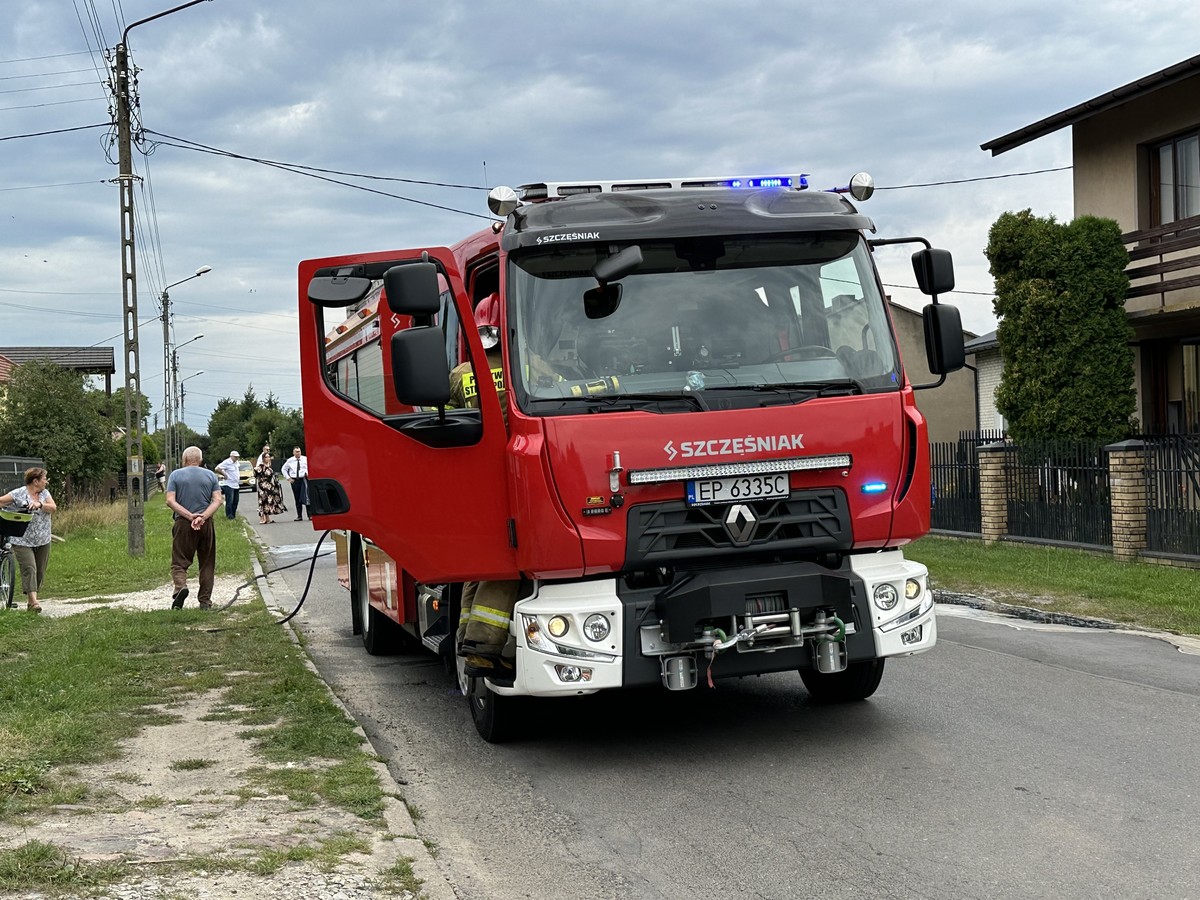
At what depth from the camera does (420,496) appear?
6773 mm

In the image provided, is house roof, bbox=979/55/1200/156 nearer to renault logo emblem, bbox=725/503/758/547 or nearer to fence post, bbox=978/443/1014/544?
fence post, bbox=978/443/1014/544

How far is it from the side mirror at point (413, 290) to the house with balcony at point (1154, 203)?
50.5ft

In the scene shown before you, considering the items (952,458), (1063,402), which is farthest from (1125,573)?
(952,458)

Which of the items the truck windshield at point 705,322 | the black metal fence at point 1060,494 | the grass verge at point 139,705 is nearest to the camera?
the grass verge at point 139,705

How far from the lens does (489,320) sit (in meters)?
6.67

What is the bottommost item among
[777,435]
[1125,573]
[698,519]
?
[1125,573]

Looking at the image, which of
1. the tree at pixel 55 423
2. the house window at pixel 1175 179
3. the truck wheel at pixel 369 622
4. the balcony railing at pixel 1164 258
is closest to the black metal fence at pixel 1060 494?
the balcony railing at pixel 1164 258

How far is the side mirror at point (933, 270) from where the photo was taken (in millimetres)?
6910

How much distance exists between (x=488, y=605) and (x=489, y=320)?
57.9 inches

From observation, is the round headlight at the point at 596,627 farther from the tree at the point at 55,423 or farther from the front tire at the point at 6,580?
the tree at the point at 55,423

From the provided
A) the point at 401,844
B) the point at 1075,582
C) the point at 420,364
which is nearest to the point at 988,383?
the point at 1075,582

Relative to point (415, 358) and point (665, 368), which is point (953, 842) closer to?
point (665, 368)

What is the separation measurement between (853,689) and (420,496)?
2795 millimetres

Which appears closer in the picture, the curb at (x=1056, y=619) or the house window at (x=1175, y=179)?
the curb at (x=1056, y=619)
